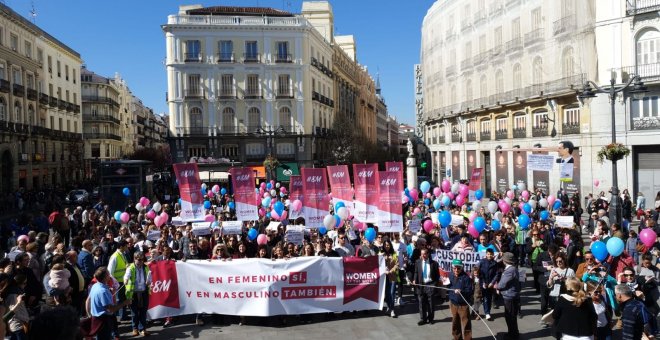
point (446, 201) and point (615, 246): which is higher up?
point (446, 201)

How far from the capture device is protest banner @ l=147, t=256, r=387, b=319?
10.1 meters

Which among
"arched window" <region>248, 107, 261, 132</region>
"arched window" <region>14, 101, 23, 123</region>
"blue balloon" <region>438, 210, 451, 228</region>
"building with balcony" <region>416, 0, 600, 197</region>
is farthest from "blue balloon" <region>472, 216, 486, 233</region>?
"arched window" <region>14, 101, 23, 123</region>

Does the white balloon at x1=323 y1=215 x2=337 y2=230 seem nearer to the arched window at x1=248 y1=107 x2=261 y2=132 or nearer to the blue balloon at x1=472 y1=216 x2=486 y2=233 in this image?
the blue balloon at x1=472 y1=216 x2=486 y2=233

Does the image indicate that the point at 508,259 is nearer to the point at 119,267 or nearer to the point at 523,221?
the point at 523,221

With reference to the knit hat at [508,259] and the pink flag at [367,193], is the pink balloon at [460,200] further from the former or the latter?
the knit hat at [508,259]

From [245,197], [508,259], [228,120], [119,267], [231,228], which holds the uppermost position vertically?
[228,120]

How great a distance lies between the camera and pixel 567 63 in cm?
3077

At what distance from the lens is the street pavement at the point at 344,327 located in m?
9.55

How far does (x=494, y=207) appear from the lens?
17219mm

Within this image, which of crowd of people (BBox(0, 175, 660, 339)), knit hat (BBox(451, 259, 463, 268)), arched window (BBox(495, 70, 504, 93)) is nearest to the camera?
crowd of people (BBox(0, 175, 660, 339))

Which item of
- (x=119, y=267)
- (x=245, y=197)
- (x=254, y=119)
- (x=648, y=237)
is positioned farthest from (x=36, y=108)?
(x=648, y=237)

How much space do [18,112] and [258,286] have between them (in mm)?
42336

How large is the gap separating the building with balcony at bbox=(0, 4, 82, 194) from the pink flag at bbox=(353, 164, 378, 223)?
3525 centimetres

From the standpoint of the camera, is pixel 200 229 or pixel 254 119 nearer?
pixel 200 229
